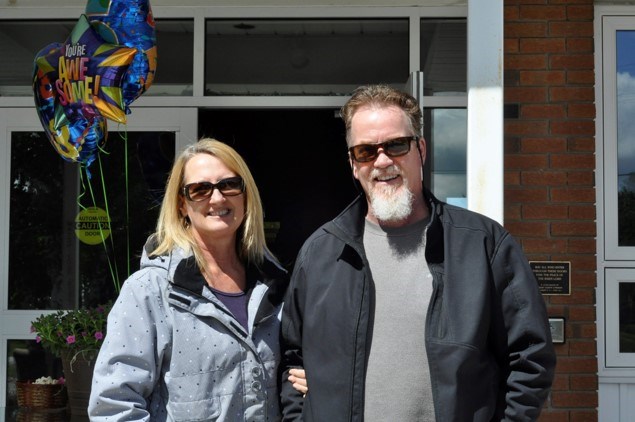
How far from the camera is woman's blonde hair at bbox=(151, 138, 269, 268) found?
2.47m

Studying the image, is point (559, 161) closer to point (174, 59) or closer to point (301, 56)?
point (301, 56)

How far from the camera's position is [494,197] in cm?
313

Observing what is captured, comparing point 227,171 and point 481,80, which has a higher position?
point 481,80

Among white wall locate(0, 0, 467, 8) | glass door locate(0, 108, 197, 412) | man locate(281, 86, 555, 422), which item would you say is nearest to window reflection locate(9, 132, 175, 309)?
glass door locate(0, 108, 197, 412)

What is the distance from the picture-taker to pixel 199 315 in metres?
2.34

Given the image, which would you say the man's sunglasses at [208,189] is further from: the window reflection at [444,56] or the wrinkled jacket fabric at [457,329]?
the window reflection at [444,56]

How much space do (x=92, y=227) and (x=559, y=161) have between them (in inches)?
112

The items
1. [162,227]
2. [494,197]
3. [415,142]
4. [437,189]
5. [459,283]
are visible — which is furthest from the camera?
[437,189]

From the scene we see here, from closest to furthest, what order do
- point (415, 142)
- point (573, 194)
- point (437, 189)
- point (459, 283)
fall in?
point (459, 283) < point (415, 142) < point (573, 194) < point (437, 189)

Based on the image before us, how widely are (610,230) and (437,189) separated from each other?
1025 mm

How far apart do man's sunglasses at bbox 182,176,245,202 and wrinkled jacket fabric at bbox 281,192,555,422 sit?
37 cm

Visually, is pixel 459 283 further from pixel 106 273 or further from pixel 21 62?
pixel 21 62

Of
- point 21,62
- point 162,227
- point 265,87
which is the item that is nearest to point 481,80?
point 162,227

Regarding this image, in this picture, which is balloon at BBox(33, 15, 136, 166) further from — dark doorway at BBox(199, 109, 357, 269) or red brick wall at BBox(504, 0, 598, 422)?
dark doorway at BBox(199, 109, 357, 269)
